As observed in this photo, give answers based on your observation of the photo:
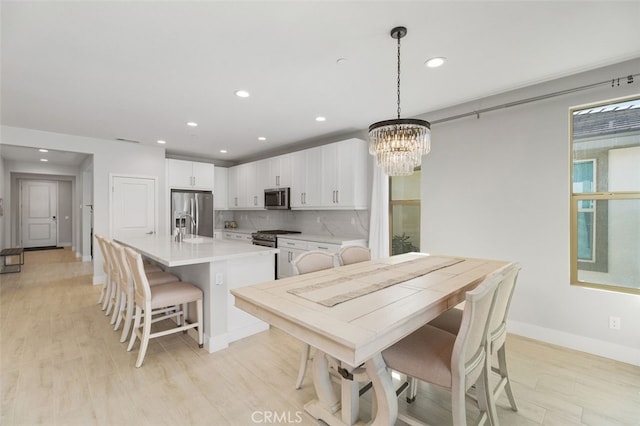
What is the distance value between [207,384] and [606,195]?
3.71m

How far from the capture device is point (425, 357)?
1478mm

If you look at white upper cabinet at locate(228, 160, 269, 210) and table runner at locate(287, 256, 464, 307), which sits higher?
white upper cabinet at locate(228, 160, 269, 210)

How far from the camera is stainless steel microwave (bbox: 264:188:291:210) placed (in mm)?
5152

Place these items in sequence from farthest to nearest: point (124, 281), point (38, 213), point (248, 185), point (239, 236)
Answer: point (38, 213), point (248, 185), point (239, 236), point (124, 281)

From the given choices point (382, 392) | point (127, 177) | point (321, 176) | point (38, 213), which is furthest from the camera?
point (38, 213)

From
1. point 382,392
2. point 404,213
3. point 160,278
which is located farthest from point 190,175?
point 382,392

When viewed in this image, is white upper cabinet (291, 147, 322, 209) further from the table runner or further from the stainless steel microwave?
the table runner

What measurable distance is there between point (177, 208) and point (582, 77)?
618 cm

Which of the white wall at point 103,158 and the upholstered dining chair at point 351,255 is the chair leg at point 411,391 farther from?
the white wall at point 103,158

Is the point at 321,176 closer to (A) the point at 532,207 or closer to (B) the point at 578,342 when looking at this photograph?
(A) the point at 532,207

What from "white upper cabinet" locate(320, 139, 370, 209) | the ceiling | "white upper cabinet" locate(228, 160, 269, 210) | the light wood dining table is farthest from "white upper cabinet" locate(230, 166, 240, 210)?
the light wood dining table

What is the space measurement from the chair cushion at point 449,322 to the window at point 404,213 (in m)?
1.90

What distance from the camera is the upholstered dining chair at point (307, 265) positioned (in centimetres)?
208

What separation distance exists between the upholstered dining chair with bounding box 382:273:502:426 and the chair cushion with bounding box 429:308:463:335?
222mm
